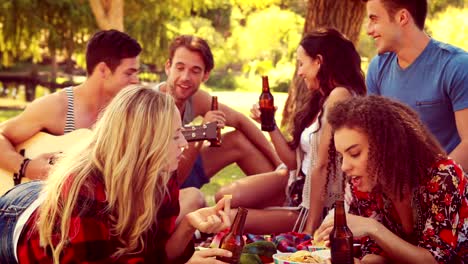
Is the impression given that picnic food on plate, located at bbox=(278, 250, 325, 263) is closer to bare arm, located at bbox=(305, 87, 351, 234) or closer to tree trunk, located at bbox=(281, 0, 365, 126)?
bare arm, located at bbox=(305, 87, 351, 234)

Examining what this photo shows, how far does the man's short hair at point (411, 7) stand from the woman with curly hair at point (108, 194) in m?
2.19

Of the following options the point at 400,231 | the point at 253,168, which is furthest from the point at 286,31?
the point at 400,231

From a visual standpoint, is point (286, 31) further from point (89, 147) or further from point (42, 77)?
point (89, 147)

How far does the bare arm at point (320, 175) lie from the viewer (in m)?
5.36

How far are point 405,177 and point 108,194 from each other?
1.31 meters

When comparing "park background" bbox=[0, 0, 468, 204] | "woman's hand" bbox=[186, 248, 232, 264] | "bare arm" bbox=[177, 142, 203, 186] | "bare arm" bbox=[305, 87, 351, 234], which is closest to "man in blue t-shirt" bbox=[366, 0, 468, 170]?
"bare arm" bbox=[305, 87, 351, 234]

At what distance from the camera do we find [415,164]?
3.68 m

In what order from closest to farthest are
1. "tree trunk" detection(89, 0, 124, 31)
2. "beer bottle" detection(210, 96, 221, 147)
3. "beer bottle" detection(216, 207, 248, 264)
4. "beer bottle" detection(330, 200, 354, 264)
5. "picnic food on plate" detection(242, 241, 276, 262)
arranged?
"beer bottle" detection(330, 200, 354, 264) < "beer bottle" detection(216, 207, 248, 264) < "picnic food on plate" detection(242, 241, 276, 262) < "beer bottle" detection(210, 96, 221, 147) < "tree trunk" detection(89, 0, 124, 31)

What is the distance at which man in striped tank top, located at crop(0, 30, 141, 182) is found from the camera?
5.16m

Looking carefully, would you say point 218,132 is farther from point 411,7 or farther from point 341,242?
point 341,242

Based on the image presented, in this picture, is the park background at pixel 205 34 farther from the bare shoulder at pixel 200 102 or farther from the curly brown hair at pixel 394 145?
the curly brown hair at pixel 394 145

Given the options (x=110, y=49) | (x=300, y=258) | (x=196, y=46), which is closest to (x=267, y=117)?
(x=196, y=46)

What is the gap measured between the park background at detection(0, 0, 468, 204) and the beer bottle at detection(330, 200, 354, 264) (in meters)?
5.63

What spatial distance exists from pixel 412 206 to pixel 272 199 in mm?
2180
